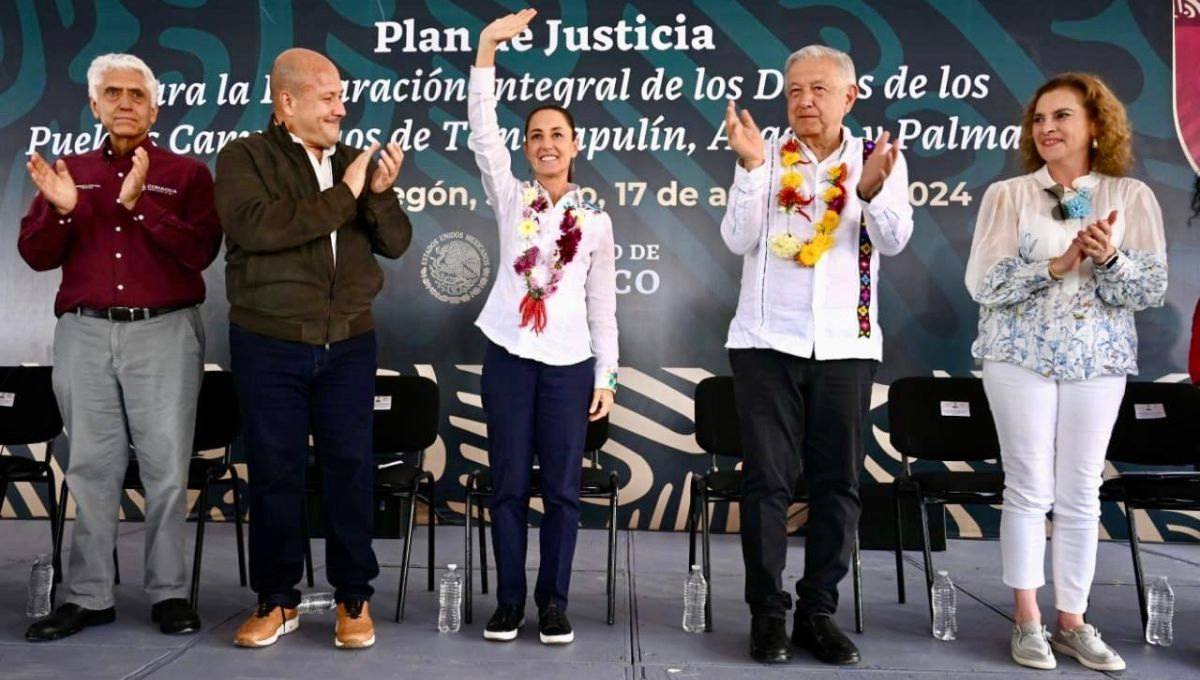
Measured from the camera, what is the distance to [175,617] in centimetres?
271

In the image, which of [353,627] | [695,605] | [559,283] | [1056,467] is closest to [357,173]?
[559,283]

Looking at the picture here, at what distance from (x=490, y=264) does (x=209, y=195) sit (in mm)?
1847

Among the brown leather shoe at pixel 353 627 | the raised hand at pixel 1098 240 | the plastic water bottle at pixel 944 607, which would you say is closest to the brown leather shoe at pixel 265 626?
the brown leather shoe at pixel 353 627

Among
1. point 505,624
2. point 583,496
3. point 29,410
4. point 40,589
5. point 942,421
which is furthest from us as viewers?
point 942,421

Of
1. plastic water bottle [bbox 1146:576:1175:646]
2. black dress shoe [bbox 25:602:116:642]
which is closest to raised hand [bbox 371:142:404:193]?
black dress shoe [bbox 25:602:116:642]

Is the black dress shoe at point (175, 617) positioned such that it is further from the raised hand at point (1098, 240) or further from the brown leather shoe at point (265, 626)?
the raised hand at point (1098, 240)

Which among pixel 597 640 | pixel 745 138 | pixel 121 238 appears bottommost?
pixel 597 640

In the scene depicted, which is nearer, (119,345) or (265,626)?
(265,626)

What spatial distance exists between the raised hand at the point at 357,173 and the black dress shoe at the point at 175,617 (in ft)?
4.59

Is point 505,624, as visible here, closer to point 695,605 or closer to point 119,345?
point 695,605

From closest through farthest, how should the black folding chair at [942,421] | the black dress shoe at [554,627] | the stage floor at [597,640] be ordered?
the stage floor at [597,640]
the black dress shoe at [554,627]
the black folding chair at [942,421]

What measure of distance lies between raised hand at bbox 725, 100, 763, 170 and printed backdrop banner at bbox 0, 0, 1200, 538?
7.14 feet

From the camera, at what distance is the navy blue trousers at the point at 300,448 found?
2.54m

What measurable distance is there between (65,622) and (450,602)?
45.0 inches
